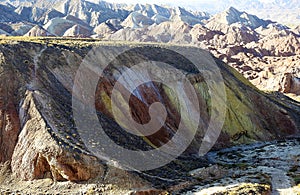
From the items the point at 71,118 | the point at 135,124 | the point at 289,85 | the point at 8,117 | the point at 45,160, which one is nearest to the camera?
the point at 45,160

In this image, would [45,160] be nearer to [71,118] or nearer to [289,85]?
[71,118]

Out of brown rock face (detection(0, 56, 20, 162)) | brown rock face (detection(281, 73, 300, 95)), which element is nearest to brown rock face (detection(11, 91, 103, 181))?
brown rock face (detection(0, 56, 20, 162))

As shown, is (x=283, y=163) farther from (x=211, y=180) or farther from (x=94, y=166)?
(x=94, y=166)

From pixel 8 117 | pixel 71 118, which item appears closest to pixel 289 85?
pixel 71 118

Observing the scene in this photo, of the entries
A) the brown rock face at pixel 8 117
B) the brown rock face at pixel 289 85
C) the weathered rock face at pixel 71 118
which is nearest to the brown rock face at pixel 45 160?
the weathered rock face at pixel 71 118

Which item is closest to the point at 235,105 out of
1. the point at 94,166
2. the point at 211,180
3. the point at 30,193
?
the point at 211,180

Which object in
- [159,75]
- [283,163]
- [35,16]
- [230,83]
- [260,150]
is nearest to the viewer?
[283,163]

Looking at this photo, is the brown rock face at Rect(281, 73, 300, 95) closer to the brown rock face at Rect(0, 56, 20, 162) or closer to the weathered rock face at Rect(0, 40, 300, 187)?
the weathered rock face at Rect(0, 40, 300, 187)

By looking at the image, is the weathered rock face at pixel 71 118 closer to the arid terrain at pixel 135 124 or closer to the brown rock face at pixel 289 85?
the arid terrain at pixel 135 124
